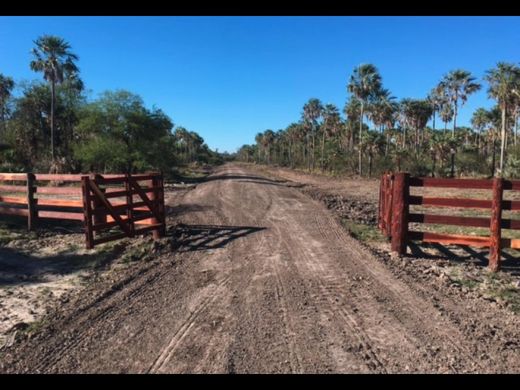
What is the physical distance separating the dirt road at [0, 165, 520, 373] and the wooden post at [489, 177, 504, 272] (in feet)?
6.41

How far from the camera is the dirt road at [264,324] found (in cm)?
346

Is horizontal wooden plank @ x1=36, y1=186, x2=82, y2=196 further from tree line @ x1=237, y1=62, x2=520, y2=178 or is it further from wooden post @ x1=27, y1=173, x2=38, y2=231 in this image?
tree line @ x1=237, y1=62, x2=520, y2=178

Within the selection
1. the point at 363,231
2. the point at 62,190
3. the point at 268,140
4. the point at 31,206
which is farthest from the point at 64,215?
the point at 268,140

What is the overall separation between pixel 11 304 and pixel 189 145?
363 feet

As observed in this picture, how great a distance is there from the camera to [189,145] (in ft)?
372

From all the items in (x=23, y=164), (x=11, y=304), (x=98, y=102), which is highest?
(x=98, y=102)

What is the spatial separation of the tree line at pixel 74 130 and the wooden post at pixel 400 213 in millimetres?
25963

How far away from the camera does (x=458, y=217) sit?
6934 mm

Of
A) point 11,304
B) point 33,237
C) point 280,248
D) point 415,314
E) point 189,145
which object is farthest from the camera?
point 189,145

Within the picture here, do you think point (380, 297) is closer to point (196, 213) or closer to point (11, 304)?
point (11, 304)

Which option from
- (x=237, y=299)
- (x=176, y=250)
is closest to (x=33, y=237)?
(x=176, y=250)

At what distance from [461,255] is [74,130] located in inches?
1384

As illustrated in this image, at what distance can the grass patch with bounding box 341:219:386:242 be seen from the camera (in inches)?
357
